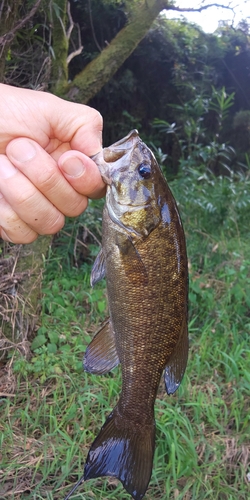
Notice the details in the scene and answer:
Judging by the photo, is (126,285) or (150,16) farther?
(150,16)

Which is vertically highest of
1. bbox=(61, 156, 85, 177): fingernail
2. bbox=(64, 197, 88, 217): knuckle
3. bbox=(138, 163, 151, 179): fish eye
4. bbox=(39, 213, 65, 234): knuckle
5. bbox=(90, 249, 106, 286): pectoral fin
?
bbox=(138, 163, 151, 179): fish eye

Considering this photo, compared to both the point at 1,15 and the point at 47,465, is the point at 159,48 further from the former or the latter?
the point at 47,465

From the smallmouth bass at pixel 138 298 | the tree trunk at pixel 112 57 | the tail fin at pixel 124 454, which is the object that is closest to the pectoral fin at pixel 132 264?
the smallmouth bass at pixel 138 298

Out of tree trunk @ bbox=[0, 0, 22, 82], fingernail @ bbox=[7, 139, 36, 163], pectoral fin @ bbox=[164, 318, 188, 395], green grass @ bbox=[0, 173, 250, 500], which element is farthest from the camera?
tree trunk @ bbox=[0, 0, 22, 82]

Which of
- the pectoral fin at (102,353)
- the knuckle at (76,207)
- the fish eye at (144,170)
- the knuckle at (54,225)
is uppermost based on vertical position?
the fish eye at (144,170)

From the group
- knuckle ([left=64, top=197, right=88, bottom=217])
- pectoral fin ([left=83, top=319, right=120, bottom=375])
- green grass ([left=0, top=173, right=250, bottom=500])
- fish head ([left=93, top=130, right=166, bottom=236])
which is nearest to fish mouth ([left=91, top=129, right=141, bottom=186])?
fish head ([left=93, top=130, right=166, bottom=236])

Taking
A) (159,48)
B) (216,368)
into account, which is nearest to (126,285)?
(216,368)

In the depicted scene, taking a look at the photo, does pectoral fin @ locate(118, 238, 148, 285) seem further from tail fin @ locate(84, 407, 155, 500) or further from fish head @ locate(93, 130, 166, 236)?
tail fin @ locate(84, 407, 155, 500)

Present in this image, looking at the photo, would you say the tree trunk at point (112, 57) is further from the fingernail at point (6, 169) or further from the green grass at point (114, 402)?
the fingernail at point (6, 169)
